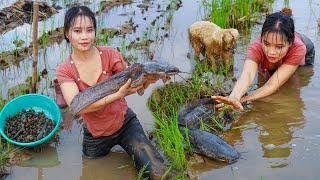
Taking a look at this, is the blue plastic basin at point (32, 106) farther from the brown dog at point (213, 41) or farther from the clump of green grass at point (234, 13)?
the clump of green grass at point (234, 13)

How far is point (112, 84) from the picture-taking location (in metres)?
3.18

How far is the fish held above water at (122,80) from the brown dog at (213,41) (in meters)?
2.41

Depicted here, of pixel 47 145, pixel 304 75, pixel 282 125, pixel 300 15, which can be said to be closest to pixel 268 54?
pixel 282 125

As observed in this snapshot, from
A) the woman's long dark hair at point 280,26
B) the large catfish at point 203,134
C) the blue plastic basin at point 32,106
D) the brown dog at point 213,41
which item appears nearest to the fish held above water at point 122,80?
the blue plastic basin at point 32,106

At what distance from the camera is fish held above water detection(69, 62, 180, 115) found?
9.59 ft

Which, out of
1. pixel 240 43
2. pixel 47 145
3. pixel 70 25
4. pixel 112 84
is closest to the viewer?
pixel 112 84

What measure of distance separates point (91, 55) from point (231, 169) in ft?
5.02

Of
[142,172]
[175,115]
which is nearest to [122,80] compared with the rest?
[142,172]

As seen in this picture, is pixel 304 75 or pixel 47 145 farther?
pixel 304 75

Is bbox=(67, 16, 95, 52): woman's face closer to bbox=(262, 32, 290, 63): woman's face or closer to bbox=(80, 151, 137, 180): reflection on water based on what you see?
bbox=(80, 151, 137, 180): reflection on water

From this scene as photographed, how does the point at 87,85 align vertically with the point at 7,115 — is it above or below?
above

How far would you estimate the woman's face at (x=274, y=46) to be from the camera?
4.27 m

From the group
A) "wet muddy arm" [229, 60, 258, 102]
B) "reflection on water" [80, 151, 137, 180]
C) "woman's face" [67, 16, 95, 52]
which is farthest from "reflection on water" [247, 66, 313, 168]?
"woman's face" [67, 16, 95, 52]

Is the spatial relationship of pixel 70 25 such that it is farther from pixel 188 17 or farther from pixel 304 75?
pixel 188 17
